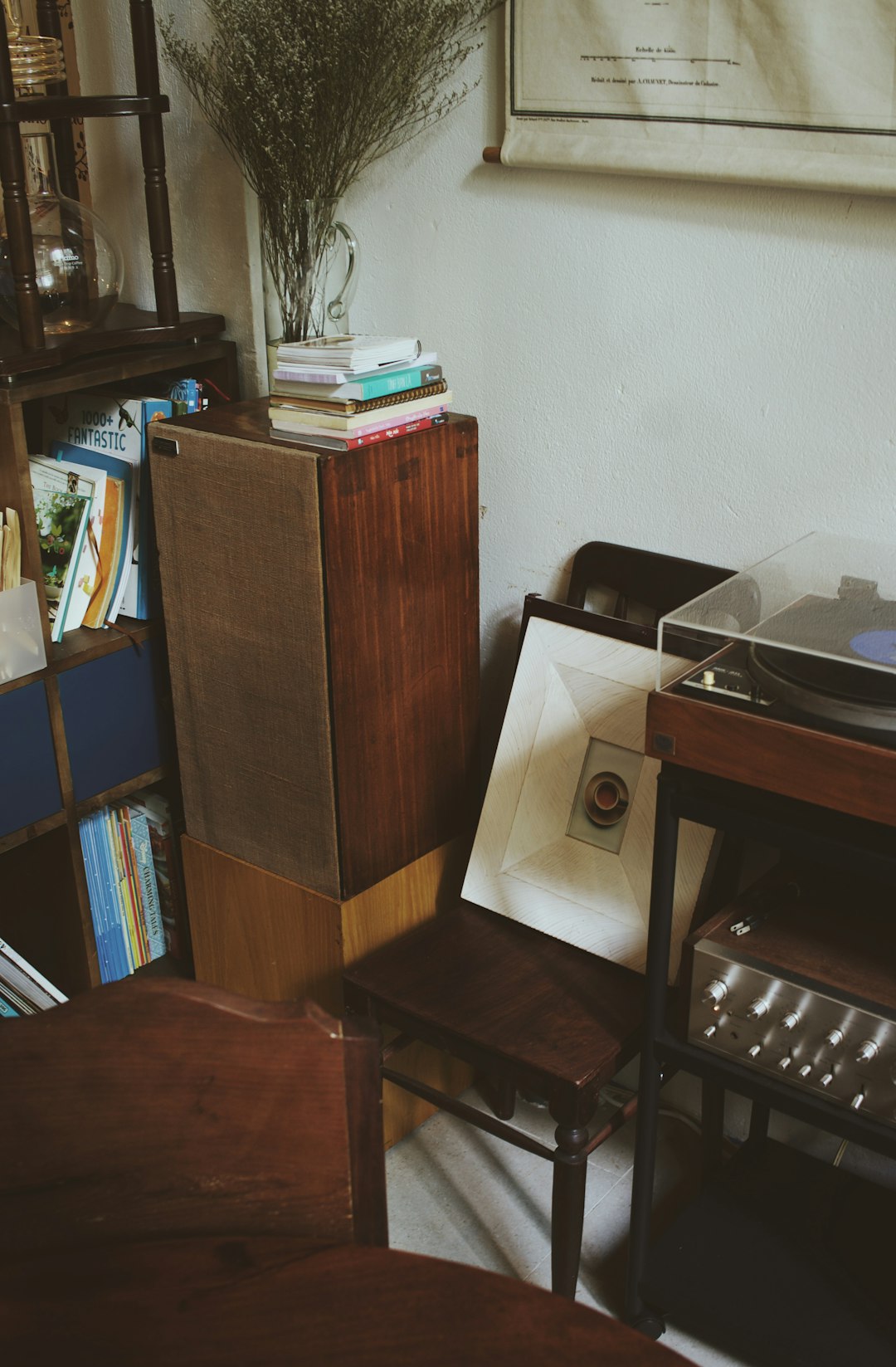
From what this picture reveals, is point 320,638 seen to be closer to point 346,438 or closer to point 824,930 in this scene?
point 346,438

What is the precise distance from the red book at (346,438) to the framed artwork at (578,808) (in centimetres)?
34

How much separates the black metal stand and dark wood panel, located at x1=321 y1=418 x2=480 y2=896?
53cm

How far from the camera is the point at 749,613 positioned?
148 cm

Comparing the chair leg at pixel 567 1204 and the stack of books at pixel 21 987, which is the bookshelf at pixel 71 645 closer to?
the stack of books at pixel 21 987

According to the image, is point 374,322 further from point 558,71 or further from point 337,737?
point 337,737

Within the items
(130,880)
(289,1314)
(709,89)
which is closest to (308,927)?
(130,880)

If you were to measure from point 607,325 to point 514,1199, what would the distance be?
1.35m

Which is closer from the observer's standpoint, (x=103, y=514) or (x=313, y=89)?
(x=313, y=89)

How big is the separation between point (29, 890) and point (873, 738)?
1.50 metres

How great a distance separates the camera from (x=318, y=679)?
1809 mm

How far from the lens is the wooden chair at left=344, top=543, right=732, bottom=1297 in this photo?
1.63 meters

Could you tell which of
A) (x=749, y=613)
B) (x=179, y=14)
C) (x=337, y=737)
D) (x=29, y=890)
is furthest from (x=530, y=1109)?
(x=179, y=14)

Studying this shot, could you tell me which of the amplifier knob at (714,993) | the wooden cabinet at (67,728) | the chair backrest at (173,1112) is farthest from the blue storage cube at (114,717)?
the chair backrest at (173,1112)

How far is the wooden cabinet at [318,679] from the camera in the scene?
178cm
